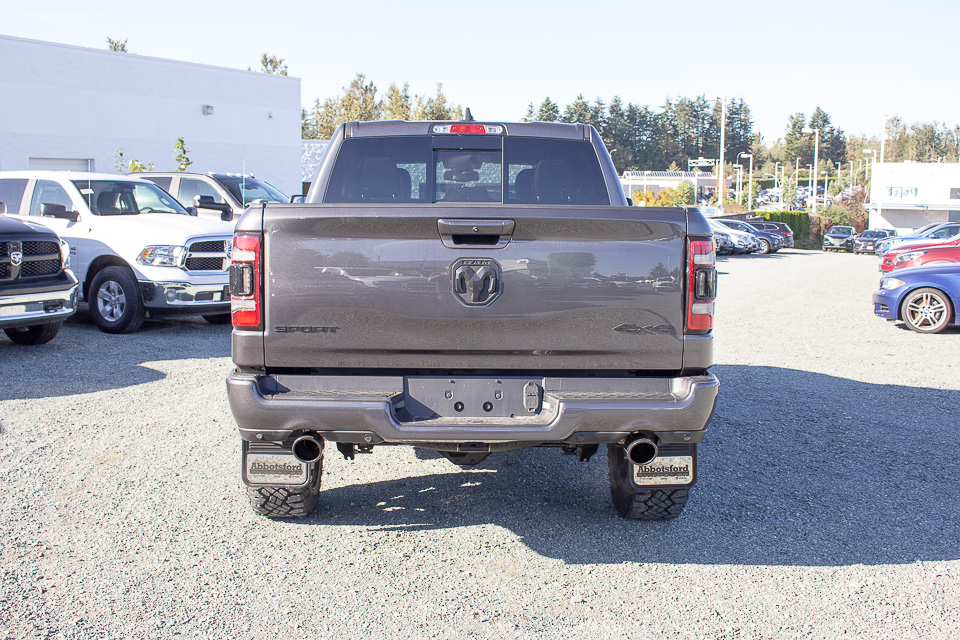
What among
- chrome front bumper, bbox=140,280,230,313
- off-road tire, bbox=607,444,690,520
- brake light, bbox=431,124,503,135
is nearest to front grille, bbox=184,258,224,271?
chrome front bumper, bbox=140,280,230,313

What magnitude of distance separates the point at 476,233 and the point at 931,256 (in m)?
11.6

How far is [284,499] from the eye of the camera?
14.8ft

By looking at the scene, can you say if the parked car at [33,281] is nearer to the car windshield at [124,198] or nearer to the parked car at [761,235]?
the car windshield at [124,198]

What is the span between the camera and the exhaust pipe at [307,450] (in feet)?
13.0

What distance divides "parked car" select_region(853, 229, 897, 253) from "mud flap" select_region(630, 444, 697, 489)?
45.3m

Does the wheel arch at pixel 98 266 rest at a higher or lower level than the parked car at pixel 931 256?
lower

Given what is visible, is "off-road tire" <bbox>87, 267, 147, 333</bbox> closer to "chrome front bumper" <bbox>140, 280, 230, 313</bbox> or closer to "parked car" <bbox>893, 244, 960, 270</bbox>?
"chrome front bumper" <bbox>140, 280, 230, 313</bbox>

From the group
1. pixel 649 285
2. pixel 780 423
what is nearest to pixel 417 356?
pixel 649 285

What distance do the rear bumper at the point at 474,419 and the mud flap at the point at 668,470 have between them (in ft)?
0.70

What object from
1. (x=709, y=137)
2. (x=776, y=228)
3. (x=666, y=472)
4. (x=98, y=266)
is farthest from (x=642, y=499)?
(x=709, y=137)

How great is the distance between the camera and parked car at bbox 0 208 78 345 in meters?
8.80

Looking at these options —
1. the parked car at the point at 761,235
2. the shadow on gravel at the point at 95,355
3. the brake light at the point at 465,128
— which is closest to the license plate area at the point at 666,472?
the brake light at the point at 465,128

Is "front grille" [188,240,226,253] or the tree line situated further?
the tree line

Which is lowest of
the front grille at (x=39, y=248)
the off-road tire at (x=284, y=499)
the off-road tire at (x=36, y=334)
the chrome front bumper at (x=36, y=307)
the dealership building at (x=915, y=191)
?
the off-road tire at (x=284, y=499)
